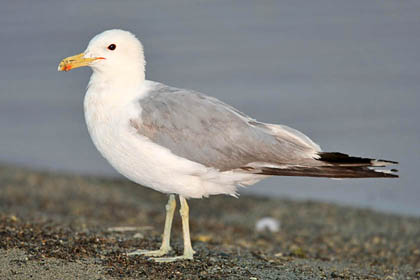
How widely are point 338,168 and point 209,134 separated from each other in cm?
116

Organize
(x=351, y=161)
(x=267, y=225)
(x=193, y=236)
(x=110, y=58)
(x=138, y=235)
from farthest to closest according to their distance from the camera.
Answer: (x=267, y=225), (x=193, y=236), (x=138, y=235), (x=110, y=58), (x=351, y=161)

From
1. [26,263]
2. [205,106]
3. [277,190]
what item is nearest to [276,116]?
[277,190]

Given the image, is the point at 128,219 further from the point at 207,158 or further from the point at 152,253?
the point at 207,158

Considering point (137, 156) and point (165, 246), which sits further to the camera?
point (165, 246)

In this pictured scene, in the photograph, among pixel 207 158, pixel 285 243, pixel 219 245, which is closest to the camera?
pixel 207 158

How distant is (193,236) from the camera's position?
8.38 meters

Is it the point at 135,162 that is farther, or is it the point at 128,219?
the point at 128,219

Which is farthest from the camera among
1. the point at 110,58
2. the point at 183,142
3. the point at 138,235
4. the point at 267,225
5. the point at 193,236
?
the point at 267,225

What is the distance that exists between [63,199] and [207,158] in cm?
480

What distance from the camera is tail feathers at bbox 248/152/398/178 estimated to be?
20.0 feet

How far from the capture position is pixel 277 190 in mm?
11375

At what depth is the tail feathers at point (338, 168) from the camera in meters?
6.09

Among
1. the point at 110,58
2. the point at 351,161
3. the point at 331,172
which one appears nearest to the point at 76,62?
the point at 110,58

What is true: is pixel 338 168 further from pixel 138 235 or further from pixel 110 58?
pixel 138 235
